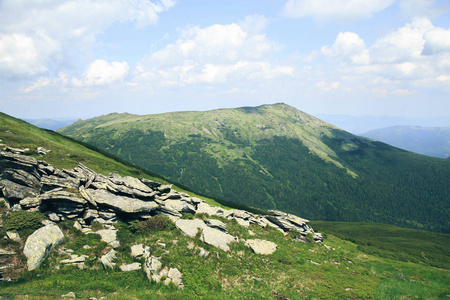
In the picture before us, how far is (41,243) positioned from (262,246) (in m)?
26.1

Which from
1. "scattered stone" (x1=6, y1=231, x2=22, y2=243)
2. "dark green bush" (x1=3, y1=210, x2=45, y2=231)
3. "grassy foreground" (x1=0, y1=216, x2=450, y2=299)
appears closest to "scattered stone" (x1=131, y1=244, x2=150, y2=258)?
"grassy foreground" (x1=0, y1=216, x2=450, y2=299)

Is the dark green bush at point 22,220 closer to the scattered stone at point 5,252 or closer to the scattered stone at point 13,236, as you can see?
the scattered stone at point 13,236

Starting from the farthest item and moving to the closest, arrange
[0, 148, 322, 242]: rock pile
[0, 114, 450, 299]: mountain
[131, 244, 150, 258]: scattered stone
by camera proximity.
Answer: [0, 148, 322, 242]: rock pile, [131, 244, 150, 258]: scattered stone, [0, 114, 450, 299]: mountain

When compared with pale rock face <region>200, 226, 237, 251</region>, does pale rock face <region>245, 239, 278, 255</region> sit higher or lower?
lower

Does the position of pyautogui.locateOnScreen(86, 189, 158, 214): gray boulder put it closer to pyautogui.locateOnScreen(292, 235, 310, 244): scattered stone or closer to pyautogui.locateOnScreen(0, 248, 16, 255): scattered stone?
pyautogui.locateOnScreen(0, 248, 16, 255): scattered stone

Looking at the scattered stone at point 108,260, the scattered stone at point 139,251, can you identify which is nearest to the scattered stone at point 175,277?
the scattered stone at point 139,251

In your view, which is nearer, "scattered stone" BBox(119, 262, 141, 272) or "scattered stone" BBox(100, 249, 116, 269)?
"scattered stone" BBox(100, 249, 116, 269)

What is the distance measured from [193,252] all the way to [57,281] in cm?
1280

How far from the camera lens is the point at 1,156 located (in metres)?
28.4

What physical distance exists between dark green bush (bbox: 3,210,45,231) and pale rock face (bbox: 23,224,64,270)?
180 cm

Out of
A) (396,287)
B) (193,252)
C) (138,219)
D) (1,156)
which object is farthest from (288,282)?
(1,156)

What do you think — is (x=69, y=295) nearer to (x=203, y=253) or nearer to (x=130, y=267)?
(x=130, y=267)

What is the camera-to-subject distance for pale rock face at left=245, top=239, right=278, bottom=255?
3038 cm

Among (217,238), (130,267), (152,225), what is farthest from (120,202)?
(217,238)
